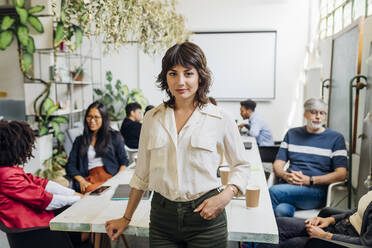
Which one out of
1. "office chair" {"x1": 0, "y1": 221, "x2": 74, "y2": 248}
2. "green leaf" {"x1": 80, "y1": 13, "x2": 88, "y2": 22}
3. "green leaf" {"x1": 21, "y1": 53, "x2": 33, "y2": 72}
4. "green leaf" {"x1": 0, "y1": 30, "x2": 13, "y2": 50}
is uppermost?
"green leaf" {"x1": 0, "y1": 30, "x2": 13, "y2": 50}

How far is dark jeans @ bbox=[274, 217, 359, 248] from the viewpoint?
1.86 meters

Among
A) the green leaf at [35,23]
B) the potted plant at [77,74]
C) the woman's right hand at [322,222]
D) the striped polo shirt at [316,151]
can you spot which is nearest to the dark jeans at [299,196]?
the striped polo shirt at [316,151]

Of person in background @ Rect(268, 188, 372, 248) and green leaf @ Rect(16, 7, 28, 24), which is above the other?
green leaf @ Rect(16, 7, 28, 24)

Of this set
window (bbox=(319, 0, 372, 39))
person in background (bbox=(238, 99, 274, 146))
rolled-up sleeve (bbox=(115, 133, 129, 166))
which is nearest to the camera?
rolled-up sleeve (bbox=(115, 133, 129, 166))

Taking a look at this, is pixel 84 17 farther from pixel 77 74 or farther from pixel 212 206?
pixel 77 74

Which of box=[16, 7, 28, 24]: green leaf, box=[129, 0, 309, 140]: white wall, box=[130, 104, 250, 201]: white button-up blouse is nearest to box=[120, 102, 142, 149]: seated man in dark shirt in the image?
box=[16, 7, 28, 24]: green leaf

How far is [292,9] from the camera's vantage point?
6.06 meters

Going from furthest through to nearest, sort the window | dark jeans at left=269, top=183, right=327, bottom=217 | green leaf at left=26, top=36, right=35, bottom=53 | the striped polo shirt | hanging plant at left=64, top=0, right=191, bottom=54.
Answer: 1. green leaf at left=26, top=36, right=35, bottom=53
2. the window
3. the striped polo shirt
4. dark jeans at left=269, top=183, right=327, bottom=217
5. hanging plant at left=64, top=0, right=191, bottom=54

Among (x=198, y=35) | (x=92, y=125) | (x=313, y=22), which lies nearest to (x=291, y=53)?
(x=313, y=22)

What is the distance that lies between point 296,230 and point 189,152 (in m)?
1.16

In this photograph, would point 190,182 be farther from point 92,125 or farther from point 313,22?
point 313,22

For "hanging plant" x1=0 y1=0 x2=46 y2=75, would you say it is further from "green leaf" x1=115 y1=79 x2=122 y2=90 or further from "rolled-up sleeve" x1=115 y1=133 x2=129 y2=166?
"rolled-up sleeve" x1=115 y1=133 x2=129 y2=166

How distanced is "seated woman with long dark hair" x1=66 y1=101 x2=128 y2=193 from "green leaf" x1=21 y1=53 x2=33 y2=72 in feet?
6.97

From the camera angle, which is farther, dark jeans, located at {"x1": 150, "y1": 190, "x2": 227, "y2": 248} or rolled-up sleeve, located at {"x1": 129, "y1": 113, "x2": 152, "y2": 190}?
rolled-up sleeve, located at {"x1": 129, "y1": 113, "x2": 152, "y2": 190}
